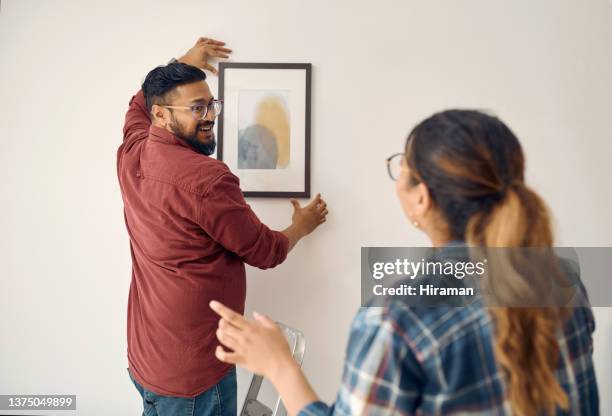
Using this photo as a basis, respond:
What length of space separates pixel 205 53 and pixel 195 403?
4.27 ft

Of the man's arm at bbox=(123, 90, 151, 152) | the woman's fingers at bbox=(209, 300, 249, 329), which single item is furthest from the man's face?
the woman's fingers at bbox=(209, 300, 249, 329)

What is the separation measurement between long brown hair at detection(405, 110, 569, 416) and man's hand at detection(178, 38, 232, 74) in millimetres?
1307

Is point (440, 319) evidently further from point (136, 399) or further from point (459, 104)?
point (136, 399)

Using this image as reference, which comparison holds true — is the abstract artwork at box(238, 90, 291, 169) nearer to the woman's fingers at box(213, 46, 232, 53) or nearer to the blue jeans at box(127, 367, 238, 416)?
the woman's fingers at box(213, 46, 232, 53)

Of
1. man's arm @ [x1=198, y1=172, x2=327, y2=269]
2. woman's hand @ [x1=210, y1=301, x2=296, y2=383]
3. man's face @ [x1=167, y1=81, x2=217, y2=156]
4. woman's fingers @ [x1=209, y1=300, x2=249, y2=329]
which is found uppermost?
man's face @ [x1=167, y1=81, x2=217, y2=156]

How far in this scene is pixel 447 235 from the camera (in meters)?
0.82

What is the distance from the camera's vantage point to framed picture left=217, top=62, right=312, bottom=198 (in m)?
1.90

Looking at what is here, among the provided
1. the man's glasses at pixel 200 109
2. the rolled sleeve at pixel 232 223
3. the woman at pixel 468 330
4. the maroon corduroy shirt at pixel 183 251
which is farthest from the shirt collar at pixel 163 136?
the woman at pixel 468 330

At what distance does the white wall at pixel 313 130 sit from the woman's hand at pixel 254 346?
0.97m

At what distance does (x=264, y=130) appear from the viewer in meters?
1.91

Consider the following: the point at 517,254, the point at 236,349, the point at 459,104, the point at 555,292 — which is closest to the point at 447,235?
the point at 517,254

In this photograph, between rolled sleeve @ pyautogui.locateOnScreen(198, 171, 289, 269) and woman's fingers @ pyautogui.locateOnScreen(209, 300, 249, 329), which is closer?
woman's fingers @ pyautogui.locateOnScreen(209, 300, 249, 329)

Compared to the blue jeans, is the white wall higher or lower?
higher

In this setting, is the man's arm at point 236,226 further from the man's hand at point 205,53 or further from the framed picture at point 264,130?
the man's hand at point 205,53
